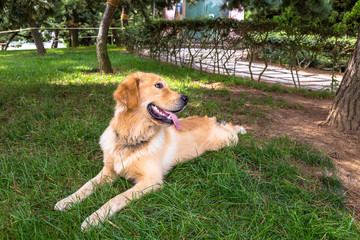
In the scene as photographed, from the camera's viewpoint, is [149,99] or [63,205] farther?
[149,99]

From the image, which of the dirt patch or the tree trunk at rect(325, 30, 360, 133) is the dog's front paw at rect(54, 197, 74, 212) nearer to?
the dirt patch

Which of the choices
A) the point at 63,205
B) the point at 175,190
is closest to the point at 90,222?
the point at 63,205

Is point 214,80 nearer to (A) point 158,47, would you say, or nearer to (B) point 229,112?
(B) point 229,112

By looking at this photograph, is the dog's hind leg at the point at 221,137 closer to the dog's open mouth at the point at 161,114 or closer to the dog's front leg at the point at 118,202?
the dog's open mouth at the point at 161,114

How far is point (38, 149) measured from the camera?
3.21m

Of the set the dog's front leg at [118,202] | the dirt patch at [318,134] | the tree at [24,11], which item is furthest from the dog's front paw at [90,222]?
the tree at [24,11]

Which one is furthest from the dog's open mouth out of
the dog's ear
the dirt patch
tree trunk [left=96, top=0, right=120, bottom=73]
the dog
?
tree trunk [left=96, top=0, right=120, bottom=73]

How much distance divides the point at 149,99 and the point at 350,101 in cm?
330

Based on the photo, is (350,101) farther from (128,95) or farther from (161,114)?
(128,95)

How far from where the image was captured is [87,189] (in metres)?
2.43

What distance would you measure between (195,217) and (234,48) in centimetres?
683

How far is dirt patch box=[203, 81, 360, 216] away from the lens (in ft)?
9.71

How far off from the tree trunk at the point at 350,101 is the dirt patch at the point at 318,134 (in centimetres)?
17

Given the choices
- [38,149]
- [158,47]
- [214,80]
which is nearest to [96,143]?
[38,149]
